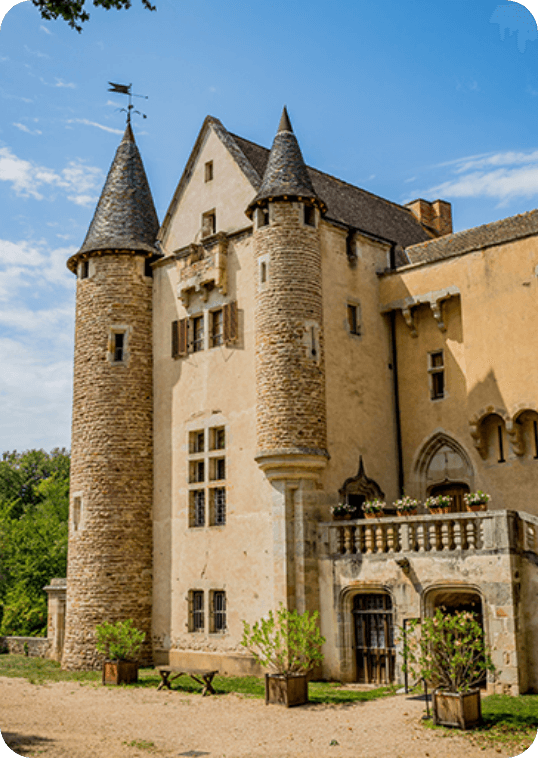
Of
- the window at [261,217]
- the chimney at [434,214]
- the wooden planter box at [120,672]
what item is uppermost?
the chimney at [434,214]

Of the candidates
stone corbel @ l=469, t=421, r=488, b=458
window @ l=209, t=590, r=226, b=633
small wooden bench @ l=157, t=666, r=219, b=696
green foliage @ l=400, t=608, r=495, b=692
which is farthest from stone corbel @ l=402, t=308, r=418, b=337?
small wooden bench @ l=157, t=666, r=219, b=696

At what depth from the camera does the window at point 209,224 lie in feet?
74.2

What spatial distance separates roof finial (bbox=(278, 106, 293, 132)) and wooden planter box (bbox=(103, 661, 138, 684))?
13.6m

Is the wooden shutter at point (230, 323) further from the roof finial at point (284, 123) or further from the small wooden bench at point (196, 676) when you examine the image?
the small wooden bench at point (196, 676)

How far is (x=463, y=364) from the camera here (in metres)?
20.7

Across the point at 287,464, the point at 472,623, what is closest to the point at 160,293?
the point at 287,464

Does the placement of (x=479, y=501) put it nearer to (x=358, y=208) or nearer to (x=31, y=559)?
(x=358, y=208)

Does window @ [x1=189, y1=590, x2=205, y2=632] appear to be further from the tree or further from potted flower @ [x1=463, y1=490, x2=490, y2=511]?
the tree

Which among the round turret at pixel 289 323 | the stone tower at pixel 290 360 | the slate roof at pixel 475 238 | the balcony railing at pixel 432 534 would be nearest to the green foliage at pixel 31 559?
the stone tower at pixel 290 360

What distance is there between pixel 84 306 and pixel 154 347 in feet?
8.08

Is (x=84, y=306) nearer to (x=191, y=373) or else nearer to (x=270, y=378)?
(x=191, y=373)

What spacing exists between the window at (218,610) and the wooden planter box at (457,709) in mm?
8436

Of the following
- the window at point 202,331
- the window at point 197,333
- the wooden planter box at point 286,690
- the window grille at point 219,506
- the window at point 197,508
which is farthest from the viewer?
the window at point 197,333

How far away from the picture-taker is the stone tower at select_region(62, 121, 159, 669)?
21703mm
